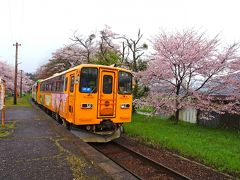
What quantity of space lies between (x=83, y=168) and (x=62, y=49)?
35.3m

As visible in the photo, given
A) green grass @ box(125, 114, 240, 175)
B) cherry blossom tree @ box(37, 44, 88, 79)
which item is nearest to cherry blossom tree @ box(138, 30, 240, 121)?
green grass @ box(125, 114, 240, 175)

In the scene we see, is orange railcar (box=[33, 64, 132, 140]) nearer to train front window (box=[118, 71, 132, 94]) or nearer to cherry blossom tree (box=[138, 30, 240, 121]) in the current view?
train front window (box=[118, 71, 132, 94])

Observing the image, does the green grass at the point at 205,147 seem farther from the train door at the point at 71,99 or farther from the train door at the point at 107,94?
the train door at the point at 71,99

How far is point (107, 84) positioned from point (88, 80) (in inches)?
30.7

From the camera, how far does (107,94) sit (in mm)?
10078

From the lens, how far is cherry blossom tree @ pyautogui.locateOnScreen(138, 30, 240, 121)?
46.3 ft

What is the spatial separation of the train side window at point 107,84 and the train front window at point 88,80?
374mm

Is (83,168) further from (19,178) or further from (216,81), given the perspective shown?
(216,81)

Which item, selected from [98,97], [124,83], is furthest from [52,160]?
[124,83]

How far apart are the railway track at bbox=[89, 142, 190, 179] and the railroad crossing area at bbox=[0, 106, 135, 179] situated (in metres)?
1.04

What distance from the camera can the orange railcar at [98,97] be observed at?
31.4 feet

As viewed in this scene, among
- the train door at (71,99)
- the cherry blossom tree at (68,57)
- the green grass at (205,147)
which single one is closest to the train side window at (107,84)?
the train door at (71,99)

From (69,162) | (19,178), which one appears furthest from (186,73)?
(19,178)

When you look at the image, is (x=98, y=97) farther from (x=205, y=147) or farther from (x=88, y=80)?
(x=205, y=147)
